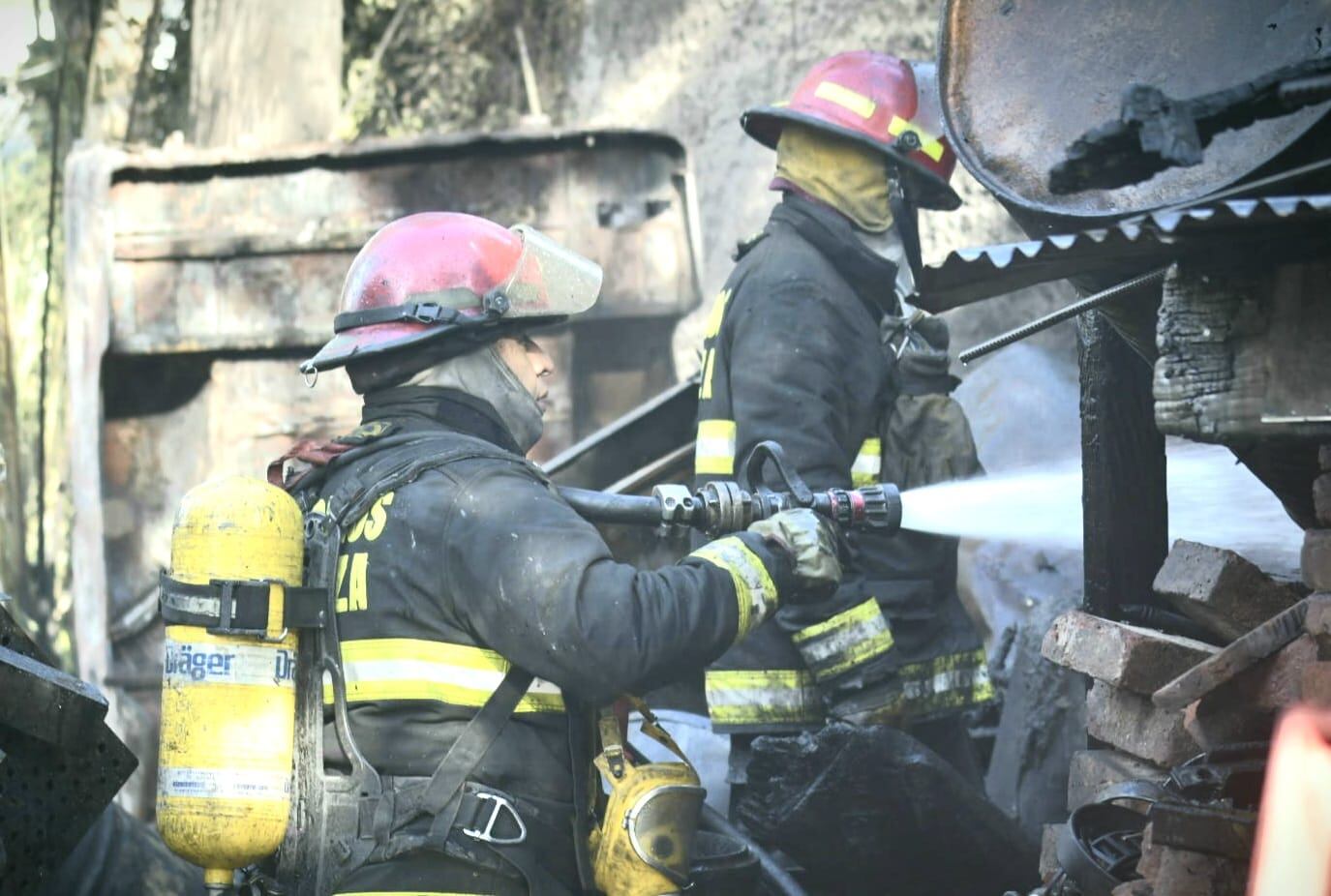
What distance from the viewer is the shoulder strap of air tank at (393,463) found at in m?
3.22

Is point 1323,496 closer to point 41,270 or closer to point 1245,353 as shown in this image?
point 1245,353

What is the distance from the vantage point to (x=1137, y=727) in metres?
3.43

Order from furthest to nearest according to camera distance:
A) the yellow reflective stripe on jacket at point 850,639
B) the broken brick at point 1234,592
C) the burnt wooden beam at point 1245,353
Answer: the yellow reflective stripe on jacket at point 850,639
the broken brick at point 1234,592
the burnt wooden beam at point 1245,353

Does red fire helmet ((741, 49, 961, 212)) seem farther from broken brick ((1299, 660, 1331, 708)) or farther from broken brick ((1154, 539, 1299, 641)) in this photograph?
broken brick ((1299, 660, 1331, 708))

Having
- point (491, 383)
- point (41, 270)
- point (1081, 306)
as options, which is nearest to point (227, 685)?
point (491, 383)

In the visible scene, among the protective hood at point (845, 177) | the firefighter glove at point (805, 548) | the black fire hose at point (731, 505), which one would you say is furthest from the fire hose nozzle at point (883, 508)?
the protective hood at point (845, 177)

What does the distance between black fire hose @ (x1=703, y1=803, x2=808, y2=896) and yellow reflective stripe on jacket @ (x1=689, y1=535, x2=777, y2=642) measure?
714 mm

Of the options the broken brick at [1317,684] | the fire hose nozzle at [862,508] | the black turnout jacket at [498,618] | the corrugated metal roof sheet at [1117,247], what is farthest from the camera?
the fire hose nozzle at [862,508]

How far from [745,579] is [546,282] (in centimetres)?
80

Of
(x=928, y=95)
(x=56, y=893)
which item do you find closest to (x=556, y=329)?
(x=928, y=95)

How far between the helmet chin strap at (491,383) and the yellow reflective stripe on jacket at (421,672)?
2.01 ft

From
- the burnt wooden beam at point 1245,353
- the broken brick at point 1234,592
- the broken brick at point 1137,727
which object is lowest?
the broken brick at point 1137,727

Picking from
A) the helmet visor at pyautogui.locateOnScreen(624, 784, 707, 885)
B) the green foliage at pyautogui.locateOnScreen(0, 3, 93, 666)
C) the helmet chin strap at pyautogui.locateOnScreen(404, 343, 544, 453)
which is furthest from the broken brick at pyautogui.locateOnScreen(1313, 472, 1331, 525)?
the green foliage at pyautogui.locateOnScreen(0, 3, 93, 666)

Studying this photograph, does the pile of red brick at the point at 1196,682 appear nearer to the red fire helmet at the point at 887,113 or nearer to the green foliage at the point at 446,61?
the red fire helmet at the point at 887,113
